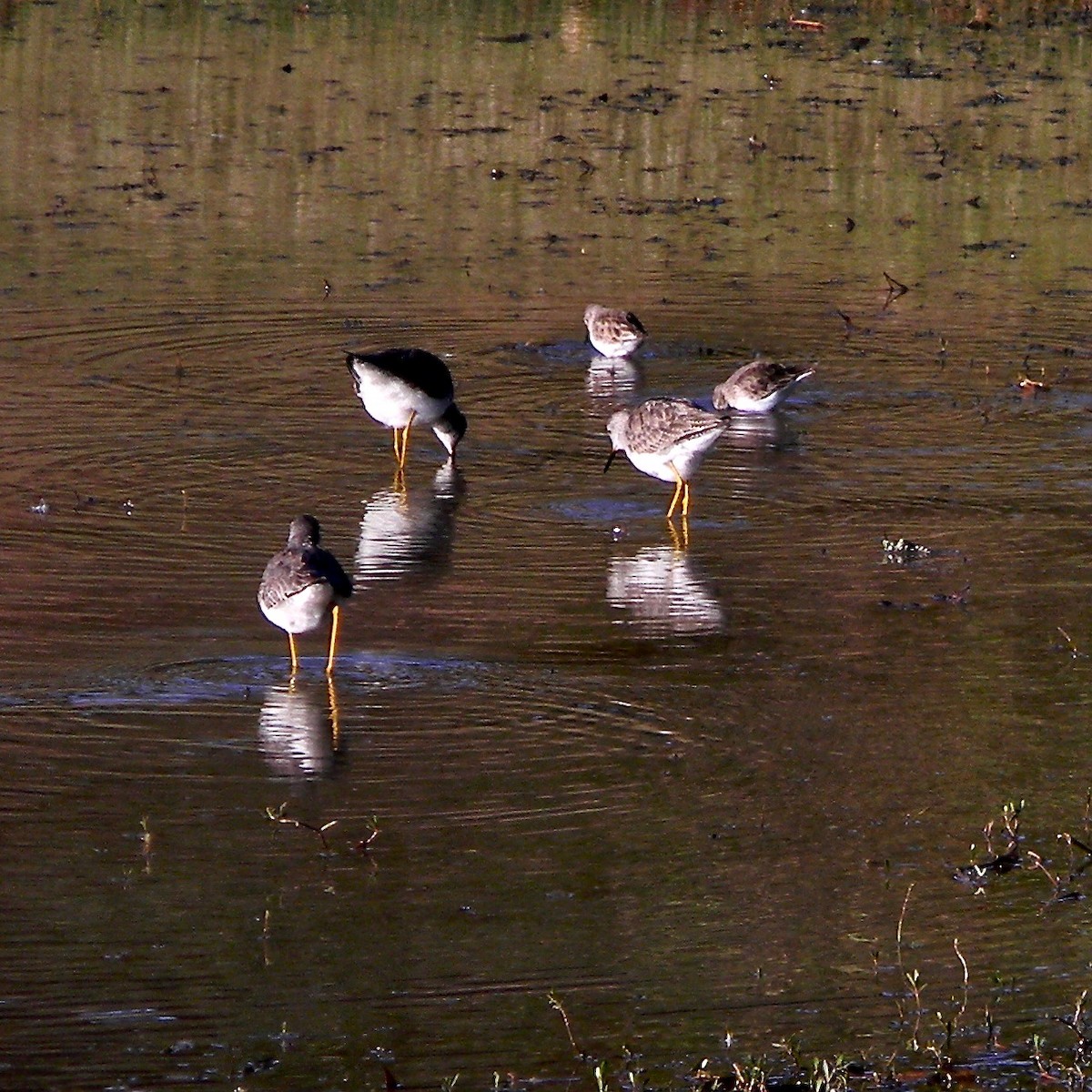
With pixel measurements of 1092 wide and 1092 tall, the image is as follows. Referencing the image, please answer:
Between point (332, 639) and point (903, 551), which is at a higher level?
point (332, 639)

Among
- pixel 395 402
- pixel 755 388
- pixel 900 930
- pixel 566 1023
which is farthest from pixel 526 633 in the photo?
pixel 755 388

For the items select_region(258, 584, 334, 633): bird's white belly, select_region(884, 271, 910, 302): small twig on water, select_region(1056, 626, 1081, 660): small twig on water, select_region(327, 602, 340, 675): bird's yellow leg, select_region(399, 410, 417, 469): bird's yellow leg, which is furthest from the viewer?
select_region(884, 271, 910, 302): small twig on water

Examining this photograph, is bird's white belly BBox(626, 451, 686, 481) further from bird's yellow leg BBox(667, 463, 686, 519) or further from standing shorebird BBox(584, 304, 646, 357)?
standing shorebird BBox(584, 304, 646, 357)

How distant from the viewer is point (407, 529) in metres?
13.5

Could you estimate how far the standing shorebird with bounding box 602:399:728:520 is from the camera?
13.7 m

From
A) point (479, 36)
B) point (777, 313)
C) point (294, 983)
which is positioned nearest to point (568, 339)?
point (777, 313)

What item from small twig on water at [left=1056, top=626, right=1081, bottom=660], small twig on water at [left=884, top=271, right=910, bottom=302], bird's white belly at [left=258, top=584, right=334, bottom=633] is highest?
bird's white belly at [left=258, top=584, right=334, bottom=633]

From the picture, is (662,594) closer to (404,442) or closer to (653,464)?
(653,464)

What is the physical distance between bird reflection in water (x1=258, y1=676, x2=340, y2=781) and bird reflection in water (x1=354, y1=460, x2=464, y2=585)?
6.63 ft

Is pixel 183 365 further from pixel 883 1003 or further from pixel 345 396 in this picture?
pixel 883 1003

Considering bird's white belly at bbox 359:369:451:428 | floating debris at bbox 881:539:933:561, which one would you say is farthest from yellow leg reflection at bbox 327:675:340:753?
bird's white belly at bbox 359:369:451:428

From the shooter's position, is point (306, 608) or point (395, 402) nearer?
point (306, 608)

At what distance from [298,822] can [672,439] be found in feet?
18.4

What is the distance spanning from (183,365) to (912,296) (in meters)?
6.87
